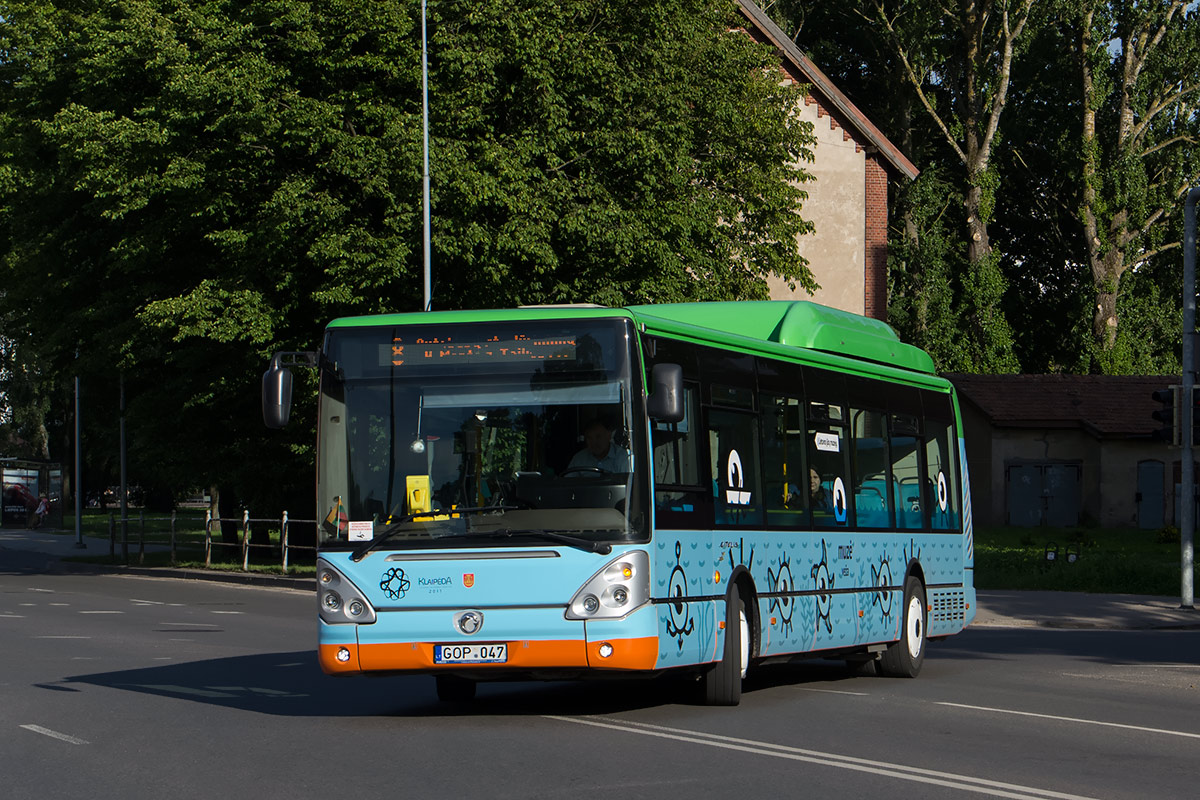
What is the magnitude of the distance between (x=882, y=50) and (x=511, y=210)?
32689 mm

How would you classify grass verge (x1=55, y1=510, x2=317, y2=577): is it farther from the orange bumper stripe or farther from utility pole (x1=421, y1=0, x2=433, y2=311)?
the orange bumper stripe

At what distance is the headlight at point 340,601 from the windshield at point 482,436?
8.9 inches

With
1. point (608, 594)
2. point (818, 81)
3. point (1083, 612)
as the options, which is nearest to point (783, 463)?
point (608, 594)

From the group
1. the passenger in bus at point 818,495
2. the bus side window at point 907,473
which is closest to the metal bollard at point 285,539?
the bus side window at point 907,473

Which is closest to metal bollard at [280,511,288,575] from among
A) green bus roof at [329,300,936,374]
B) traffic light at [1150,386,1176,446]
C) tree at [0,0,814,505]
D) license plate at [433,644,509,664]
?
tree at [0,0,814,505]

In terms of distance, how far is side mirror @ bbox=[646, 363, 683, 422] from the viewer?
35.4ft

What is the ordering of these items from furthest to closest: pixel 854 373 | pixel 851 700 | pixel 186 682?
pixel 854 373 → pixel 186 682 → pixel 851 700

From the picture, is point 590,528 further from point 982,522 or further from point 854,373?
point 982,522

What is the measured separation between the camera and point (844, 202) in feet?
166

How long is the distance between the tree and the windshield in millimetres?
18684

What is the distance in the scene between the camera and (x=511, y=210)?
100.0 ft

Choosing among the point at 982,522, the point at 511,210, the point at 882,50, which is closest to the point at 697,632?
the point at 511,210

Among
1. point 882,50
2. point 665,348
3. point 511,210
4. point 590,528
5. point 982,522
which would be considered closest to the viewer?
point 590,528

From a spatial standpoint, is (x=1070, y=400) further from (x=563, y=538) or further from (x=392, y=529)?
(x=392, y=529)
